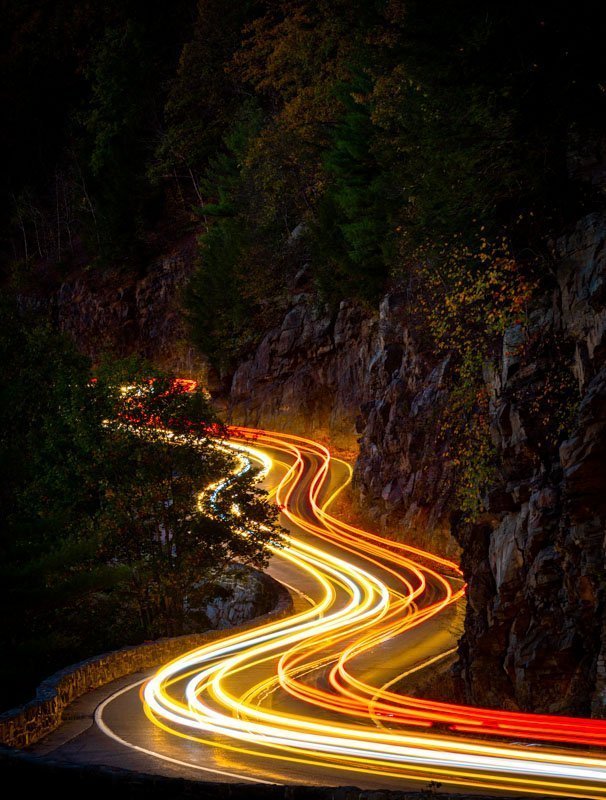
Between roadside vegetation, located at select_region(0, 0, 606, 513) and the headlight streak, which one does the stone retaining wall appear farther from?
roadside vegetation, located at select_region(0, 0, 606, 513)

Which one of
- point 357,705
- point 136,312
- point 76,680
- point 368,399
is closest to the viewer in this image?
point 357,705

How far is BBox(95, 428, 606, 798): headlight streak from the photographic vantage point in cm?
977

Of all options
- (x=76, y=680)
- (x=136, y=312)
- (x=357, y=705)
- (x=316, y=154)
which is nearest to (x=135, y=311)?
(x=136, y=312)

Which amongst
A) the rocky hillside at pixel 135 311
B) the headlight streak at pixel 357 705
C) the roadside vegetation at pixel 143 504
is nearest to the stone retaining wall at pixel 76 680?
the headlight streak at pixel 357 705

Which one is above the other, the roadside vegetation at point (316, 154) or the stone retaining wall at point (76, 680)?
the roadside vegetation at point (316, 154)

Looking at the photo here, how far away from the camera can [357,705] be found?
51.2 ft

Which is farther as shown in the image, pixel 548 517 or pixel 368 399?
pixel 368 399

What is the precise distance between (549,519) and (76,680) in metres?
10.3

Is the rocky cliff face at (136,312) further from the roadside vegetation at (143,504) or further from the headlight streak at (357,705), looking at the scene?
the headlight streak at (357,705)

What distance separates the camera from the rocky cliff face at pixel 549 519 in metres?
14.9

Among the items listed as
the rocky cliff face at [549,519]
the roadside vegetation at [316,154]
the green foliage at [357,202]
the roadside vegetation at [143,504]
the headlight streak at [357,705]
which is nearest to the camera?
the headlight streak at [357,705]

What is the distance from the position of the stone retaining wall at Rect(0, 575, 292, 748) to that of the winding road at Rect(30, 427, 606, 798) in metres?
0.66

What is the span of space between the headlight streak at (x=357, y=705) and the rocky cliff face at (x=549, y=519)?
254 cm

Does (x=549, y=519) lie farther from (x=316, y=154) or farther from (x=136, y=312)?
(x=136, y=312)
